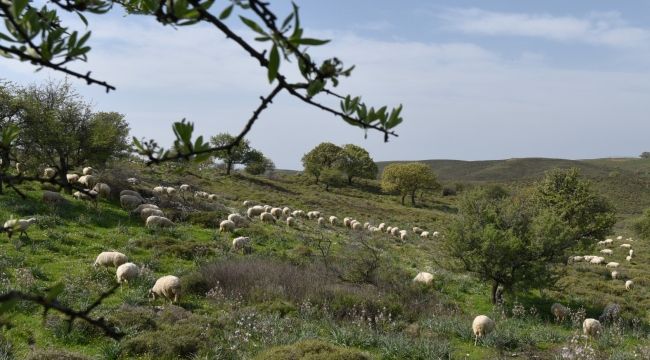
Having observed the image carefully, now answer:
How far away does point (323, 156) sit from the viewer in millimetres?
72062

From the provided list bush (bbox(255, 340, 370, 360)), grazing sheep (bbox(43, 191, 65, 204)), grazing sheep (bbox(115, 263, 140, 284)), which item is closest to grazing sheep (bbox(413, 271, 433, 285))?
bush (bbox(255, 340, 370, 360))

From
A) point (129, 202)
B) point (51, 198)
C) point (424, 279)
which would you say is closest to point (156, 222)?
point (129, 202)

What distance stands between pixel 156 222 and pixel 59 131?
6.26 m

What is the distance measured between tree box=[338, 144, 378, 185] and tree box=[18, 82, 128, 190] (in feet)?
160

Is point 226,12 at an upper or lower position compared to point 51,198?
upper

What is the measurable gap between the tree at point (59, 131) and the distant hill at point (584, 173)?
243 ft

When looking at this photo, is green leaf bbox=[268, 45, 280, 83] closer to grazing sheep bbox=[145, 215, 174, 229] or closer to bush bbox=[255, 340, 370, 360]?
bush bbox=[255, 340, 370, 360]

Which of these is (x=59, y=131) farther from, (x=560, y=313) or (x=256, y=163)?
(x=256, y=163)

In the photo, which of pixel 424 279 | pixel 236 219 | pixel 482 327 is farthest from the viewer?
pixel 236 219

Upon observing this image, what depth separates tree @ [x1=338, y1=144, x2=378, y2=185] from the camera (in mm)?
71250

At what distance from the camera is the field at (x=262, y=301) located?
26.2 feet

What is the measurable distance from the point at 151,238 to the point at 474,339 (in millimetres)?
10525

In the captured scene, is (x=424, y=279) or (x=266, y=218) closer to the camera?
(x=424, y=279)

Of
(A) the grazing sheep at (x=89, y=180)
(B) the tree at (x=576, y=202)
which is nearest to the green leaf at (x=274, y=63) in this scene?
(A) the grazing sheep at (x=89, y=180)
